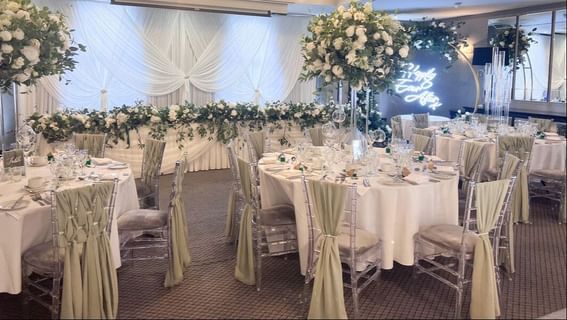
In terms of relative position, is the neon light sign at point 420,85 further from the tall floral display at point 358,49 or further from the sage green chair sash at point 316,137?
the tall floral display at point 358,49

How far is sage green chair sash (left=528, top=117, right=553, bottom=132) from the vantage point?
3222 millimetres

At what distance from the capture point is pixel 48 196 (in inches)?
140

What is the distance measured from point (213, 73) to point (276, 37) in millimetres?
1583

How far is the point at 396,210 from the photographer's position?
12.5 ft

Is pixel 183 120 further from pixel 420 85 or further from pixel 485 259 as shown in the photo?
pixel 485 259

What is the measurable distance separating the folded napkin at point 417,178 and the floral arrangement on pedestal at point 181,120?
15.2 ft

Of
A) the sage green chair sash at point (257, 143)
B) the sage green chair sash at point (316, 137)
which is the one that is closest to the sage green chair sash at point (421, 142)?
the sage green chair sash at point (316, 137)

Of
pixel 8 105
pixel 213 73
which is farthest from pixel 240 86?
pixel 8 105

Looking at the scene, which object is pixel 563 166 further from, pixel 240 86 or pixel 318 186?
pixel 240 86

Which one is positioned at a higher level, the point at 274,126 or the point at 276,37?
the point at 276,37

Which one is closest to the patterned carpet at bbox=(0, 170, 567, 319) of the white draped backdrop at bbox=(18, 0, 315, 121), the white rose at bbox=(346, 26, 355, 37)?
the white rose at bbox=(346, 26, 355, 37)

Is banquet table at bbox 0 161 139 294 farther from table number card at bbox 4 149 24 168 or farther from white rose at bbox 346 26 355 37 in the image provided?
white rose at bbox 346 26 355 37

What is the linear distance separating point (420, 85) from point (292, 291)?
587 centimetres

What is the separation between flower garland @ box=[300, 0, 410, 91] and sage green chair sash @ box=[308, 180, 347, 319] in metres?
1.65
